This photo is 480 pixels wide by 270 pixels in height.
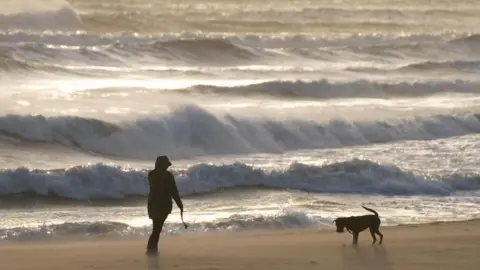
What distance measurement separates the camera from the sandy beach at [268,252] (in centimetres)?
1053

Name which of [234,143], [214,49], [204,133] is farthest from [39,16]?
[234,143]

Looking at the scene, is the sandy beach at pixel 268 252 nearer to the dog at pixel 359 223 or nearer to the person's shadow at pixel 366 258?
the person's shadow at pixel 366 258

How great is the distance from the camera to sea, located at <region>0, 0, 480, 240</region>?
47.8 ft

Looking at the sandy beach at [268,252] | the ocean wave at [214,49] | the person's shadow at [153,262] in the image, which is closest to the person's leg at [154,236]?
the sandy beach at [268,252]

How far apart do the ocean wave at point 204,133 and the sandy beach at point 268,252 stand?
7243 millimetres

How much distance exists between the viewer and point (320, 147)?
2069 cm

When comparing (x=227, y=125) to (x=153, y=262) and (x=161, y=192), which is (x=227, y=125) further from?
(x=153, y=262)

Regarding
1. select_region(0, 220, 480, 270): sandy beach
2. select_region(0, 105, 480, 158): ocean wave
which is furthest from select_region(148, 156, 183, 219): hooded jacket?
select_region(0, 105, 480, 158): ocean wave

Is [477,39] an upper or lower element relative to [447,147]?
upper

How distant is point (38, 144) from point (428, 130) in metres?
7.98

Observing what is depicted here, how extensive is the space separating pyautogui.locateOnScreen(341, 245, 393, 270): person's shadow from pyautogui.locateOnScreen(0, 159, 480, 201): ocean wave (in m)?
4.60

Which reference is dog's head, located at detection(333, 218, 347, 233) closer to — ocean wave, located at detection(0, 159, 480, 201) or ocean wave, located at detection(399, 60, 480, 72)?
ocean wave, located at detection(0, 159, 480, 201)

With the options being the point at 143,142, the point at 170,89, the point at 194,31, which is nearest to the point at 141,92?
the point at 170,89

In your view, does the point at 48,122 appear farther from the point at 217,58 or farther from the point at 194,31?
the point at 194,31
